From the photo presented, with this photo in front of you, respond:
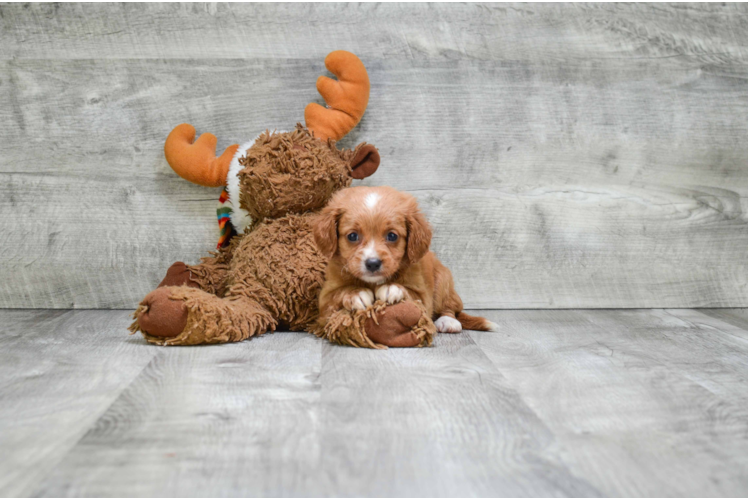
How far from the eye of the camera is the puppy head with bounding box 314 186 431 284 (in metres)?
1.39

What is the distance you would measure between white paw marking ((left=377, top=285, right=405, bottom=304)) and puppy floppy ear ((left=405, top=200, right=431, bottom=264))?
9 cm

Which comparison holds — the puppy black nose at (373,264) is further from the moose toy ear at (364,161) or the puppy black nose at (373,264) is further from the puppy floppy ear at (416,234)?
the moose toy ear at (364,161)

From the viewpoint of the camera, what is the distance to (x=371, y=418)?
0.96 meters

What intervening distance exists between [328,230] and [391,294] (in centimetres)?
22

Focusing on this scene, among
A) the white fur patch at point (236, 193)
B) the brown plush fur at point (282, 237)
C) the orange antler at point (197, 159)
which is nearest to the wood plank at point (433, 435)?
the brown plush fur at point (282, 237)

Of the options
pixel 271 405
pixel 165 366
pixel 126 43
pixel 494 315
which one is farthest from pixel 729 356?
pixel 126 43

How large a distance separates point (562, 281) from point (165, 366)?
53.5 inches

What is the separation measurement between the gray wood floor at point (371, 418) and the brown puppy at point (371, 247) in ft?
0.45

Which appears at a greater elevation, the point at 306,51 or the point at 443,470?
the point at 306,51

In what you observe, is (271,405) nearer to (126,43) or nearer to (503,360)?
(503,360)

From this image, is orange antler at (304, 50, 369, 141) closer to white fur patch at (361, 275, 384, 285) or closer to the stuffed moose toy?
the stuffed moose toy

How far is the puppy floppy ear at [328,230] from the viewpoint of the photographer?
143cm

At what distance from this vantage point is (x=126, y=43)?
1.88 metres

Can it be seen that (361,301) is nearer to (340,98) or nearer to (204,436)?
(204,436)
